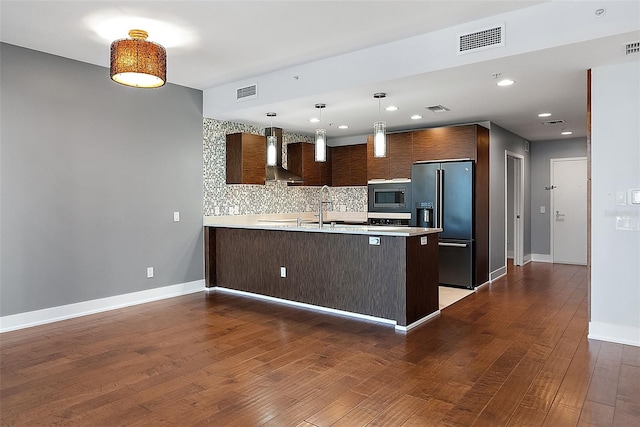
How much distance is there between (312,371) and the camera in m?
3.14

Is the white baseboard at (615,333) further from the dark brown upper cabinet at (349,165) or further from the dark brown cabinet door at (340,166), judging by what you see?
the dark brown cabinet door at (340,166)

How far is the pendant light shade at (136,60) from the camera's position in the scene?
11.6 feet

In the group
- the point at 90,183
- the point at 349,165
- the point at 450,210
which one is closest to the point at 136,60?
the point at 90,183

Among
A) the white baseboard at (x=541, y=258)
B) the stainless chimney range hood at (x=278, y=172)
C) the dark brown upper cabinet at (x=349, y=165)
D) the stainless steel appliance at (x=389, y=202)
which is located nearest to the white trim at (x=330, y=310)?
the stainless chimney range hood at (x=278, y=172)

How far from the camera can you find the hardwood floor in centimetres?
250

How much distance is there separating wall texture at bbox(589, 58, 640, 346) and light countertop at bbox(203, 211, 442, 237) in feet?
4.97

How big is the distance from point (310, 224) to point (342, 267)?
58.6 inches

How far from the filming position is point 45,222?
446 cm

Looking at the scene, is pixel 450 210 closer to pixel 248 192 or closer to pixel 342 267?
pixel 342 267

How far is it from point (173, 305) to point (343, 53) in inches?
139

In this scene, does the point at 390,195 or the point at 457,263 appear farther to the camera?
the point at 390,195

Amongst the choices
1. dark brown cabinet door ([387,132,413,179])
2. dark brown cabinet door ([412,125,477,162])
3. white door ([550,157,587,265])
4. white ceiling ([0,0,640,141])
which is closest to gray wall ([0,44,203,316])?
white ceiling ([0,0,640,141])

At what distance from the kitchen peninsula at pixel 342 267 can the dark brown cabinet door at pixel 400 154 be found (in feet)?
7.03

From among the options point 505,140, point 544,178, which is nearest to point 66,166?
point 505,140
